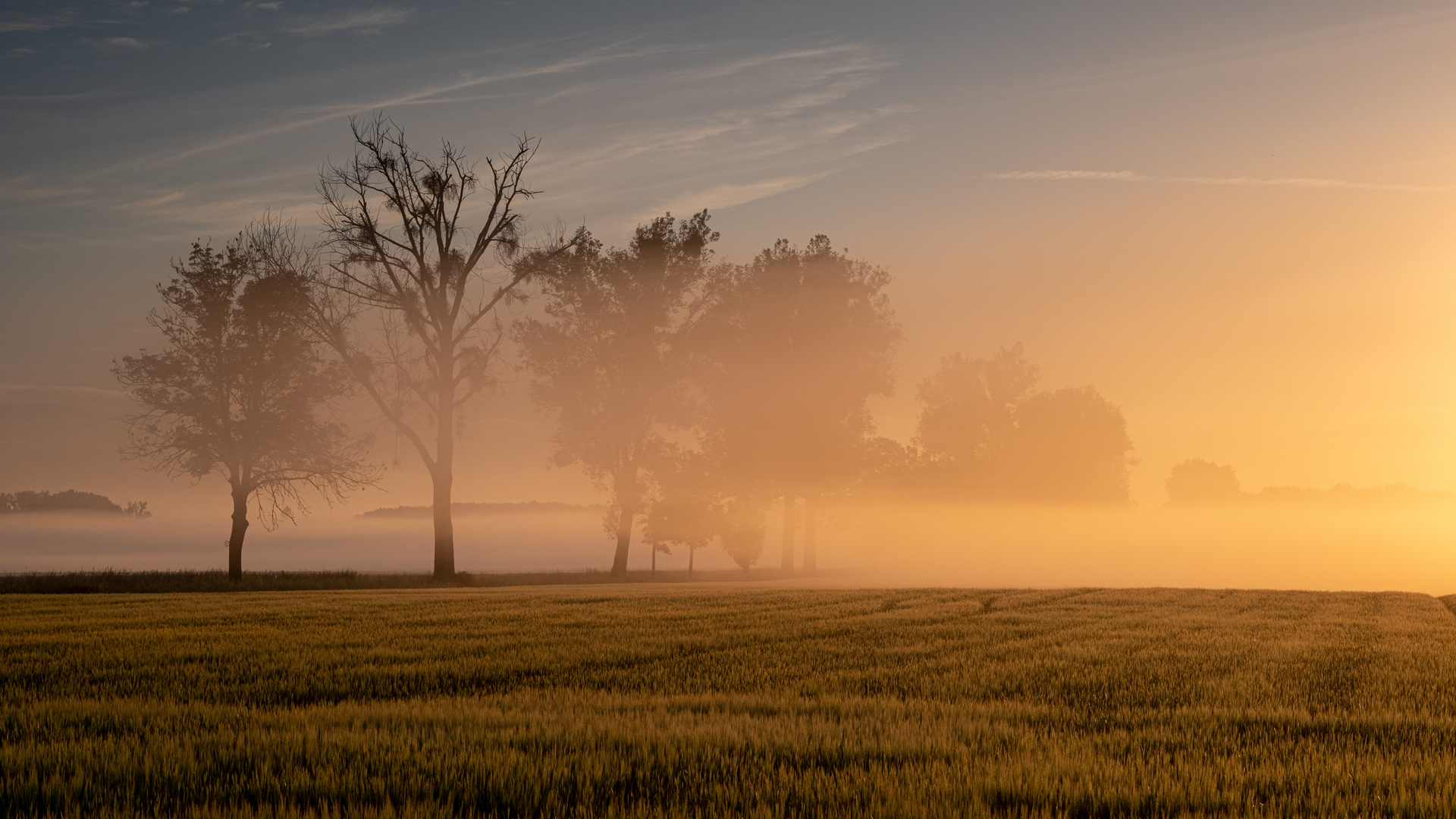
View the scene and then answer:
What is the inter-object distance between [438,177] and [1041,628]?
31267mm

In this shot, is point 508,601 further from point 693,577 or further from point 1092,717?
point 693,577

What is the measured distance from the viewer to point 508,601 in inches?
861

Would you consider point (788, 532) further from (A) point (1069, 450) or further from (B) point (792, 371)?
(A) point (1069, 450)

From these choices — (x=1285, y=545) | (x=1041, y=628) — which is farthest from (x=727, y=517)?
(x=1285, y=545)

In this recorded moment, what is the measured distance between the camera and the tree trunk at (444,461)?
37125 millimetres

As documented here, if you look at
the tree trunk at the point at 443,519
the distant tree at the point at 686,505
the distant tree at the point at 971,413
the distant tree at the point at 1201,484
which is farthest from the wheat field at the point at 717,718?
the distant tree at the point at 1201,484

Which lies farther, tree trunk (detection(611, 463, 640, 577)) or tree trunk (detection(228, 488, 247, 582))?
tree trunk (detection(611, 463, 640, 577))

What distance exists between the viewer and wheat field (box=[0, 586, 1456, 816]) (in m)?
5.11

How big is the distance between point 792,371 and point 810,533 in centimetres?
984

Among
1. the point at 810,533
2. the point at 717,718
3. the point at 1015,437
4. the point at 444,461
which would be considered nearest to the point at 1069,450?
the point at 1015,437

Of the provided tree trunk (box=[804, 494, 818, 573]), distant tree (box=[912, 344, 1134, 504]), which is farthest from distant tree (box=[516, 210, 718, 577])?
distant tree (box=[912, 344, 1134, 504])

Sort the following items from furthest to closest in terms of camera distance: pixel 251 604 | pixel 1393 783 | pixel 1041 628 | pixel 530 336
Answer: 1. pixel 530 336
2. pixel 251 604
3. pixel 1041 628
4. pixel 1393 783

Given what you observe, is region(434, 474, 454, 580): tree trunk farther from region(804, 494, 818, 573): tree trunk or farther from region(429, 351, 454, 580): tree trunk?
region(804, 494, 818, 573): tree trunk

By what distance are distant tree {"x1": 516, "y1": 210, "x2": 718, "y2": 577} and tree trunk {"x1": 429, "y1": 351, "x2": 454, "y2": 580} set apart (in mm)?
8188
